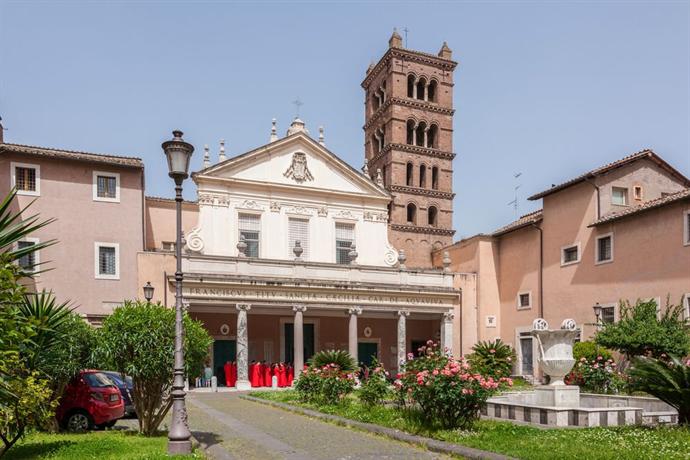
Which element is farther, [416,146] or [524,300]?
[416,146]

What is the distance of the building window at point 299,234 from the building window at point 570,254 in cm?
1336

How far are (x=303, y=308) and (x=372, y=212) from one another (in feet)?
27.0

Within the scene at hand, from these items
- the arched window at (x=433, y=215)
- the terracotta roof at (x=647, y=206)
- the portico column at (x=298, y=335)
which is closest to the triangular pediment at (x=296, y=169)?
the portico column at (x=298, y=335)

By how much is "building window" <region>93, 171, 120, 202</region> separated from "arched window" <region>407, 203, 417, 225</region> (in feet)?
70.4

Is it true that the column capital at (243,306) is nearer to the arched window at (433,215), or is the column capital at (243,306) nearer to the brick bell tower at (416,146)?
the brick bell tower at (416,146)

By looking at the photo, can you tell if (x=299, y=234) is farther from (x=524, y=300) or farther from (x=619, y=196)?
(x=619, y=196)

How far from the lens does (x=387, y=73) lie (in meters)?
45.8

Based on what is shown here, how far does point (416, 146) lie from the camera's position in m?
44.5

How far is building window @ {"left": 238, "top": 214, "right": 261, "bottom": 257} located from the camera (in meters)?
32.6

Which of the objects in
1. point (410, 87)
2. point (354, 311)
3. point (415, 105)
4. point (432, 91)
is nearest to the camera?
point (354, 311)

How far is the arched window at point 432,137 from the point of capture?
151 ft

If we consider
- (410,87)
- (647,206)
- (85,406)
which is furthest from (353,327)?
(410,87)

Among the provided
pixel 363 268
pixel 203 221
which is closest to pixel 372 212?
pixel 363 268

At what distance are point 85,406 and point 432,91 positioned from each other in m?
38.9
